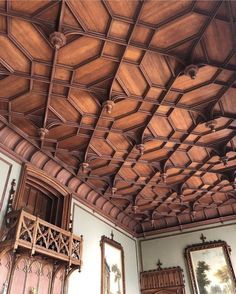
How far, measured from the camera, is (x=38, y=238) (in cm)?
546

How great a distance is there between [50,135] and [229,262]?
7577mm

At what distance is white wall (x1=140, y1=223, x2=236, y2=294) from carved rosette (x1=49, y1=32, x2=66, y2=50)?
8921 mm

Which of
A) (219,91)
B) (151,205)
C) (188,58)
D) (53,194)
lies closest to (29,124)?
(53,194)

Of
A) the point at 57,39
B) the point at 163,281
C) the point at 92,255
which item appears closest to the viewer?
the point at 57,39

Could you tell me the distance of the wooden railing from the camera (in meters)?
5.09

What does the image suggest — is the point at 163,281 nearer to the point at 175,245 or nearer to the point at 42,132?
the point at 175,245

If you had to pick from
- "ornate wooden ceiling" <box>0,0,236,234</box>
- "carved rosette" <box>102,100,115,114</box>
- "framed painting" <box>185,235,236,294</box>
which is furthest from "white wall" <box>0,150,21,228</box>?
"framed painting" <box>185,235,236,294</box>

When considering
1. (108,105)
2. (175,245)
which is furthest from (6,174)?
(175,245)

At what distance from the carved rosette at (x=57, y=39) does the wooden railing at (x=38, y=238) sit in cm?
311

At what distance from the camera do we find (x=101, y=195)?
8.98 metres

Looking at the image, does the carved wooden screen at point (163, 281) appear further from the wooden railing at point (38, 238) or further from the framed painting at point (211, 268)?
the wooden railing at point (38, 238)

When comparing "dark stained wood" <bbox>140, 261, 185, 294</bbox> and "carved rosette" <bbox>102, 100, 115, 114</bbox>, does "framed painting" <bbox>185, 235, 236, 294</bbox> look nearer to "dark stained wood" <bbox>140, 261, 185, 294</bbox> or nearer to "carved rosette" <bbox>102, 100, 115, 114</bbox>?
"dark stained wood" <bbox>140, 261, 185, 294</bbox>

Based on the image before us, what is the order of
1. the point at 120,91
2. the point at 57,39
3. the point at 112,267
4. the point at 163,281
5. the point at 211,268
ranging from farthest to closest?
the point at 163,281 < the point at 211,268 < the point at 112,267 < the point at 120,91 < the point at 57,39

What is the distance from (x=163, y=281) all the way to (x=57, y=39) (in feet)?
30.2
